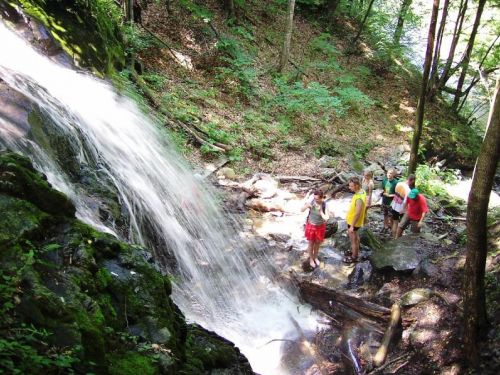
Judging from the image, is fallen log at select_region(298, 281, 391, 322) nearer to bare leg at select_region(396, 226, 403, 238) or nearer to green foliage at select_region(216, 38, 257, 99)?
bare leg at select_region(396, 226, 403, 238)

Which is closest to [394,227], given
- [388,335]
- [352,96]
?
[388,335]

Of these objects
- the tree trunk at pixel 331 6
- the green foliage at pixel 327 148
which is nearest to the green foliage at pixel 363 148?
the green foliage at pixel 327 148

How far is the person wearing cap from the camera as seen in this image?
794 cm

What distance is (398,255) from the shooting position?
7.38 m

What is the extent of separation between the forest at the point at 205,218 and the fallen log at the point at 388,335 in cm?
2

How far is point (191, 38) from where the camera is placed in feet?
51.2

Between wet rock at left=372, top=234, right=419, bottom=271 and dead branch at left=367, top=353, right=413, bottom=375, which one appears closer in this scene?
dead branch at left=367, top=353, right=413, bottom=375

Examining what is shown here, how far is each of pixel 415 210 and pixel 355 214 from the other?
4.55ft

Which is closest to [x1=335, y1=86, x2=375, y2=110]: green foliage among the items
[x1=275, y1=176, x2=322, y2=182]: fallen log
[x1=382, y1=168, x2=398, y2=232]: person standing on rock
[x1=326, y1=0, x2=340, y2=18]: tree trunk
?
[x1=275, y1=176, x2=322, y2=182]: fallen log

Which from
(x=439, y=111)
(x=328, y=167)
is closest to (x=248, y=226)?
(x=328, y=167)

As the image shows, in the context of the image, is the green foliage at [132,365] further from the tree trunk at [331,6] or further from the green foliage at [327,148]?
the tree trunk at [331,6]

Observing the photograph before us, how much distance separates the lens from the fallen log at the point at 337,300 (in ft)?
20.5

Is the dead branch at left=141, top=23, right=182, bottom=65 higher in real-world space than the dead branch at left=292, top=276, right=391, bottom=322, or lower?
higher

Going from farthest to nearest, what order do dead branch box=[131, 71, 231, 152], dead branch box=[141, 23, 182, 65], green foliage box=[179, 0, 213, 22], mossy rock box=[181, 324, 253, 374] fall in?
green foliage box=[179, 0, 213, 22]
dead branch box=[141, 23, 182, 65]
dead branch box=[131, 71, 231, 152]
mossy rock box=[181, 324, 253, 374]
